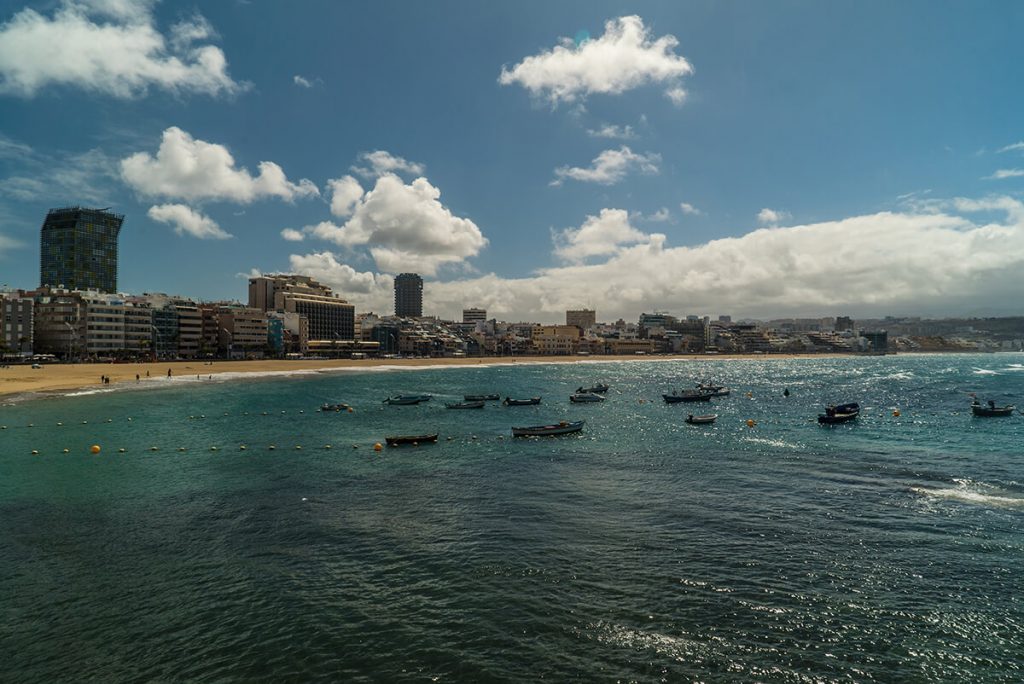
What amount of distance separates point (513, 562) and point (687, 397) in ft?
236

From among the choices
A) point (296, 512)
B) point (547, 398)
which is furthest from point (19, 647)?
point (547, 398)

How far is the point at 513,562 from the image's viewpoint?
22562 mm

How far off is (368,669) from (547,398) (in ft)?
263

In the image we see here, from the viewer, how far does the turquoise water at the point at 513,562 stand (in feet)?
53.0

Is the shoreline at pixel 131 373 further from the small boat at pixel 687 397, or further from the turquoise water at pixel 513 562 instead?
the small boat at pixel 687 397

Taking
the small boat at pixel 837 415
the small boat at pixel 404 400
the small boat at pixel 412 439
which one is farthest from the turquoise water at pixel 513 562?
the small boat at pixel 404 400

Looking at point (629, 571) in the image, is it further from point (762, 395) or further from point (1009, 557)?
point (762, 395)

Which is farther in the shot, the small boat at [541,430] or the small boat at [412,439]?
the small boat at [541,430]

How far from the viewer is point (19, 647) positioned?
16.6 m

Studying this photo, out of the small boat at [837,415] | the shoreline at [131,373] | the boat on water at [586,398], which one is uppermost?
the shoreline at [131,373]

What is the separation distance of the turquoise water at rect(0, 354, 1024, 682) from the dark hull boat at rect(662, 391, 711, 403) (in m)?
39.5

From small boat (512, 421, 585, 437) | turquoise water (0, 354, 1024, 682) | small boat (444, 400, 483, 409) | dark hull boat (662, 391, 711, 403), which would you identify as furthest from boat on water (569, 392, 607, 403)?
turquoise water (0, 354, 1024, 682)

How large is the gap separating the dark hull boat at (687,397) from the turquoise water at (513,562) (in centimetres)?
3947

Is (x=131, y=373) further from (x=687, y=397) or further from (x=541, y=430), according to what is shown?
(x=687, y=397)
